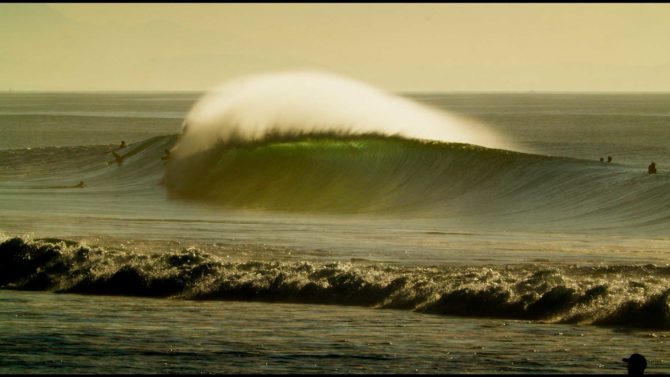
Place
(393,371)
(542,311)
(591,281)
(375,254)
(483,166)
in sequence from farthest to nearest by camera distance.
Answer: (483,166) → (375,254) → (591,281) → (542,311) → (393,371)

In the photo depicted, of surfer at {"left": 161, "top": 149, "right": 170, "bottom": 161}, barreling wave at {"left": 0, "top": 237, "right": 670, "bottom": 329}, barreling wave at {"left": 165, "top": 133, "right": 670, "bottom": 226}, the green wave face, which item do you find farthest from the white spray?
barreling wave at {"left": 0, "top": 237, "right": 670, "bottom": 329}

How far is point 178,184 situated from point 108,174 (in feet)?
22.2

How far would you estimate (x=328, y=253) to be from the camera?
23.1m

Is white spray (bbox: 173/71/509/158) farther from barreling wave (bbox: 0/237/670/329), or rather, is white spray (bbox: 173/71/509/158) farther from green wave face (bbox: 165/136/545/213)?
barreling wave (bbox: 0/237/670/329)

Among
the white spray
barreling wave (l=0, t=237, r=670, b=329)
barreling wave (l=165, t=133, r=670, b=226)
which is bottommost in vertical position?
barreling wave (l=0, t=237, r=670, b=329)

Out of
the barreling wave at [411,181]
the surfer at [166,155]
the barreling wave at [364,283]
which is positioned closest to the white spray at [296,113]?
the barreling wave at [411,181]

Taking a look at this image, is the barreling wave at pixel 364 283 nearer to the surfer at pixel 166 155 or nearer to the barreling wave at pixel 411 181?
the barreling wave at pixel 411 181

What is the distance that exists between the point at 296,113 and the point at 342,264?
25088 mm

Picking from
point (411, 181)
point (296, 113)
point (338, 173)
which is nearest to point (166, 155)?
point (296, 113)

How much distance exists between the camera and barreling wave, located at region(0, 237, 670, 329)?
56.3 ft

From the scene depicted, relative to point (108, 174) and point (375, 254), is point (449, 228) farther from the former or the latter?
point (108, 174)

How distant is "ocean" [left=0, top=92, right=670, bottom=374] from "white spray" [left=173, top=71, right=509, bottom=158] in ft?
2.10

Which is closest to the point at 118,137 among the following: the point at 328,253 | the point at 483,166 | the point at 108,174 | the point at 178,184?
the point at 108,174

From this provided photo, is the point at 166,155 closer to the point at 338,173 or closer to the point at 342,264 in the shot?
the point at 338,173
